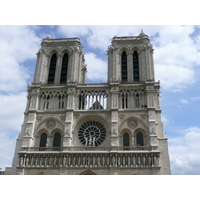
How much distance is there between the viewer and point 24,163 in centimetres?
2661

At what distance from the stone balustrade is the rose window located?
227 cm

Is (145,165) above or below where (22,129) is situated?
below

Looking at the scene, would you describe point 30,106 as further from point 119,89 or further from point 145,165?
point 145,165

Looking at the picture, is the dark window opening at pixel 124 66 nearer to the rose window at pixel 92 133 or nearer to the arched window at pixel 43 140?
the rose window at pixel 92 133

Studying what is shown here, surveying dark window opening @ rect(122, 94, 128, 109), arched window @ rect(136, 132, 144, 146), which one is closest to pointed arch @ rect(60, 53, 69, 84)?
dark window opening @ rect(122, 94, 128, 109)

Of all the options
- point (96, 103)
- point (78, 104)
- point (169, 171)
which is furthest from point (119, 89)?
point (169, 171)

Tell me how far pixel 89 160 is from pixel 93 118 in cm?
573

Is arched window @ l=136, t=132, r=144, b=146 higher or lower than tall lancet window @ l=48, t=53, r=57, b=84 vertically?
lower

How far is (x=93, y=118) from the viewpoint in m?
29.8

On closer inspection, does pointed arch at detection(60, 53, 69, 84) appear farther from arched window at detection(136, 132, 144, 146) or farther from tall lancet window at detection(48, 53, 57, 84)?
arched window at detection(136, 132, 144, 146)

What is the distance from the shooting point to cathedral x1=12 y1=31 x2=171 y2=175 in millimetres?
26105

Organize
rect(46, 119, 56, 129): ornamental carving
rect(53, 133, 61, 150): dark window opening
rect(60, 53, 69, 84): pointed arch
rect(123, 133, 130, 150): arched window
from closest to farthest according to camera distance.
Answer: rect(123, 133, 130, 150): arched window, rect(53, 133, 61, 150): dark window opening, rect(46, 119, 56, 129): ornamental carving, rect(60, 53, 69, 84): pointed arch

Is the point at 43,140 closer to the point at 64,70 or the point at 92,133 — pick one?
the point at 92,133

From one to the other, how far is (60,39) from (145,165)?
74.2 ft
